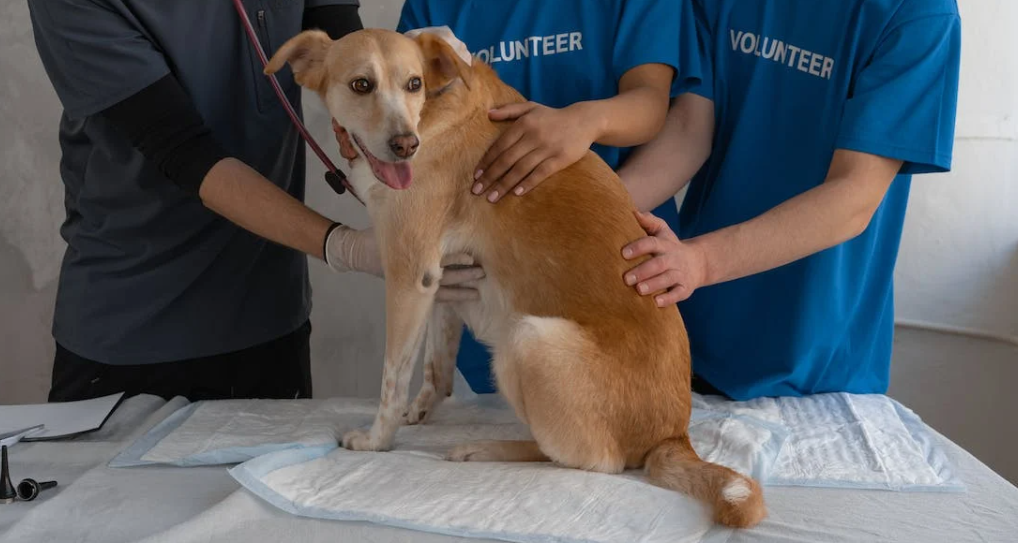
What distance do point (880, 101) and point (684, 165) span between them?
42 centimetres

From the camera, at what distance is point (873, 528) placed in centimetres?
123

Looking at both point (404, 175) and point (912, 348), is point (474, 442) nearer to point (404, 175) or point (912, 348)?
point (404, 175)

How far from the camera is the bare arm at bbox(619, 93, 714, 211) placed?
187cm

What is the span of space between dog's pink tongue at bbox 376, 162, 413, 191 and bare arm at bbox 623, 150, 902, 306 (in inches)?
16.3

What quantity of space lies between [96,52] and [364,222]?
149cm

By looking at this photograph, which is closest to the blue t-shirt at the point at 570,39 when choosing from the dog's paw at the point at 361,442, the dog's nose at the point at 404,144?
the dog's nose at the point at 404,144

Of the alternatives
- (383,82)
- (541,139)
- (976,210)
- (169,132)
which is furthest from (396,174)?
(976,210)

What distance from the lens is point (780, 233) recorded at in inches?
62.0

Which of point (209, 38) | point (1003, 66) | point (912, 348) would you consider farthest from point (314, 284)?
point (1003, 66)

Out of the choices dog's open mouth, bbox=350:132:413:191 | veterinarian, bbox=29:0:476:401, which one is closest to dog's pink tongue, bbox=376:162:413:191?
dog's open mouth, bbox=350:132:413:191

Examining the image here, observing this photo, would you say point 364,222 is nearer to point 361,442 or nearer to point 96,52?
point 96,52

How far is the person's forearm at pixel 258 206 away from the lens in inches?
69.2

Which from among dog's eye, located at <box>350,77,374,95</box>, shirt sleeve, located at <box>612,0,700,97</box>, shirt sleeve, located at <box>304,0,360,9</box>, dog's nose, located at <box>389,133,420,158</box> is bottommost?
dog's nose, located at <box>389,133,420,158</box>

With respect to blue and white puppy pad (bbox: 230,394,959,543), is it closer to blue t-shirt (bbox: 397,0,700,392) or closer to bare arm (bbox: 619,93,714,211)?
bare arm (bbox: 619,93,714,211)
